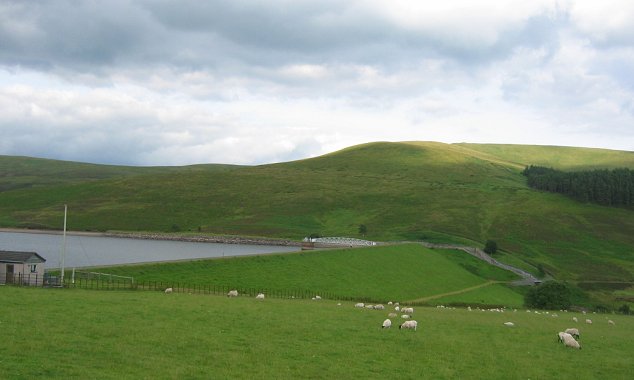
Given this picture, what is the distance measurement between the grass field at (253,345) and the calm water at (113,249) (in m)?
71.7

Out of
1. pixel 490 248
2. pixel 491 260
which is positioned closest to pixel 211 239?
pixel 490 248

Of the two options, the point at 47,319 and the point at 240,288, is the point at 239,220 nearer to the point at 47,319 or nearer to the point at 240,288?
the point at 240,288

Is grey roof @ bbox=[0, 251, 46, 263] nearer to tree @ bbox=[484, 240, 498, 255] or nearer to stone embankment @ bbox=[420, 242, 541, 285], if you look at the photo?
stone embankment @ bbox=[420, 242, 541, 285]

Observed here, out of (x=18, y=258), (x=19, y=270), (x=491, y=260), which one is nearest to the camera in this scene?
(x=19, y=270)

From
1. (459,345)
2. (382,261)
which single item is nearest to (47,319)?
(459,345)

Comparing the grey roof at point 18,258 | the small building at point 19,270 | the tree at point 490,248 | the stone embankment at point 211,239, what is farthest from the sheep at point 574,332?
the stone embankment at point 211,239

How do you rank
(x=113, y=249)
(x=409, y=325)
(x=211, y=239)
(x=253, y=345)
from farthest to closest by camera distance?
1. (x=211, y=239)
2. (x=113, y=249)
3. (x=409, y=325)
4. (x=253, y=345)

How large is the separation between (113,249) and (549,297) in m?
99.5

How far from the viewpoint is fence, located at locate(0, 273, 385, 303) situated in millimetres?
51375

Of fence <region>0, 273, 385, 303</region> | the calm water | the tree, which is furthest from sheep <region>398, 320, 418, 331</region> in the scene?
the tree

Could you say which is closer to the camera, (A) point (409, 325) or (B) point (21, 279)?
(A) point (409, 325)

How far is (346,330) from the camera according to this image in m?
35.9

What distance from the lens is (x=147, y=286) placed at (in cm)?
5706

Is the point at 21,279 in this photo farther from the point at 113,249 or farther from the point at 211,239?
the point at 211,239
